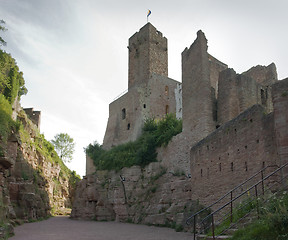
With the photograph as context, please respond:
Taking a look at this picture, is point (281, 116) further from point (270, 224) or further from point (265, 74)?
point (265, 74)

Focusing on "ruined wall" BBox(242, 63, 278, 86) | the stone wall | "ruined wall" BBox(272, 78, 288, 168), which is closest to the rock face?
the stone wall

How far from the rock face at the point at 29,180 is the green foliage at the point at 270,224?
33.0 feet

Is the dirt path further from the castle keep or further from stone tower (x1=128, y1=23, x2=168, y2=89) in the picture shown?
stone tower (x1=128, y1=23, x2=168, y2=89)

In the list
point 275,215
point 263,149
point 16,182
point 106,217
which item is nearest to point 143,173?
point 106,217

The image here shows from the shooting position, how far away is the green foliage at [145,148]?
26125mm

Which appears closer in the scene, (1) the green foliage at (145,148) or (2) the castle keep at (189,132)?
(2) the castle keep at (189,132)

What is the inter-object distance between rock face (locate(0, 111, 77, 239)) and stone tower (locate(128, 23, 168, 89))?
12.4m

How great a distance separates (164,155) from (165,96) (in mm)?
11518

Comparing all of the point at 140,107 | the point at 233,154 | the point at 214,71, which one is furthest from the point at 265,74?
the point at 140,107

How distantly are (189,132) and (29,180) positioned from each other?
44.7ft

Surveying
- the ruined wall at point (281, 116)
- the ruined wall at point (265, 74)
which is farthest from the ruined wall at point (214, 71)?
the ruined wall at point (281, 116)

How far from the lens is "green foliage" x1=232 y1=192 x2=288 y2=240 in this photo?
6.60 meters

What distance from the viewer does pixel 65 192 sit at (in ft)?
126

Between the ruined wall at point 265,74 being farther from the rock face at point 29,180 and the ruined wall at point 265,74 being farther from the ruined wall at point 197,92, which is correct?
the rock face at point 29,180
